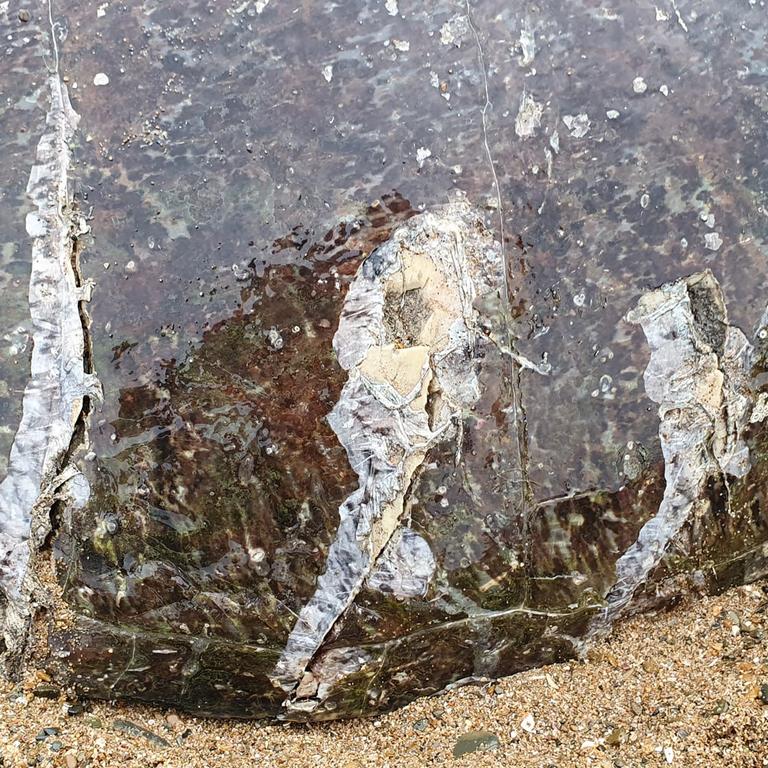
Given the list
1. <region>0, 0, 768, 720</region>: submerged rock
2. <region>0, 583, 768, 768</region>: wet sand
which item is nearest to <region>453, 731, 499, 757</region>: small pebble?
<region>0, 583, 768, 768</region>: wet sand

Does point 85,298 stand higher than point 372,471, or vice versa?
point 85,298

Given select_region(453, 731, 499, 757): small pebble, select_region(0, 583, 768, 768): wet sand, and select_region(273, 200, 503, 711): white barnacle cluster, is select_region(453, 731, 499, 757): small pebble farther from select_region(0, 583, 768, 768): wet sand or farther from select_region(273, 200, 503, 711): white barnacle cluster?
select_region(273, 200, 503, 711): white barnacle cluster

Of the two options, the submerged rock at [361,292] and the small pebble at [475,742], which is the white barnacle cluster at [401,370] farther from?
the small pebble at [475,742]

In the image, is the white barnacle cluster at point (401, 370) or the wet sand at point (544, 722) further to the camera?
the wet sand at point (544, 722)

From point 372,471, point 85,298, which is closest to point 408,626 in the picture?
point 372,471

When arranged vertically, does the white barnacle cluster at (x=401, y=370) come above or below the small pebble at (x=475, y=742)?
above

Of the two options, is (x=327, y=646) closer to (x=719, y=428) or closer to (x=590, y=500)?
(x=590, y=500)

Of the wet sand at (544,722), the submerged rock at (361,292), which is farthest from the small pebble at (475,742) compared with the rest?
the submerged rock at (361,292)
